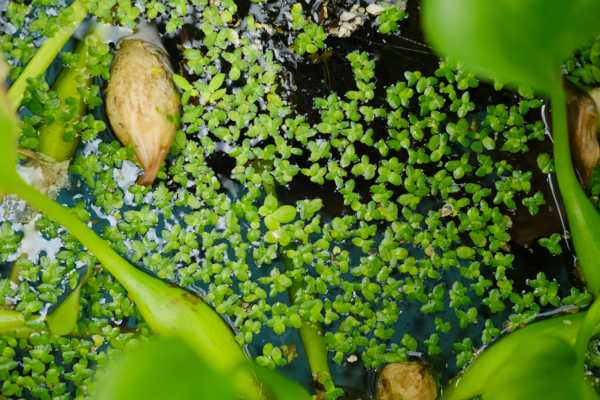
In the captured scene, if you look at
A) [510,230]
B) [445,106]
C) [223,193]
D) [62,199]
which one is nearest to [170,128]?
[223,193]

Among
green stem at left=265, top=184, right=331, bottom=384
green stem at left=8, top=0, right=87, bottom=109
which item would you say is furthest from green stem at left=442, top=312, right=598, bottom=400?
green stem at left=8, top=0, right=87, bottom=109

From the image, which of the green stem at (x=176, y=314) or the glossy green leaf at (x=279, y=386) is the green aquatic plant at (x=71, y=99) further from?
the glossy green leaf at (x=279, y=386)

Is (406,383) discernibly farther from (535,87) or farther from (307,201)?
(535,87)

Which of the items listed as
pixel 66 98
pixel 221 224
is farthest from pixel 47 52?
pixel 221 224

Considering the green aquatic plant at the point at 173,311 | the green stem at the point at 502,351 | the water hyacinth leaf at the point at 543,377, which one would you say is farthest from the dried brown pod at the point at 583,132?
the green aquatic plant at the point at 173,311

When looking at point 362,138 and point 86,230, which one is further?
point 362,138

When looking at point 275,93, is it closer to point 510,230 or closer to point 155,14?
point 155,14
